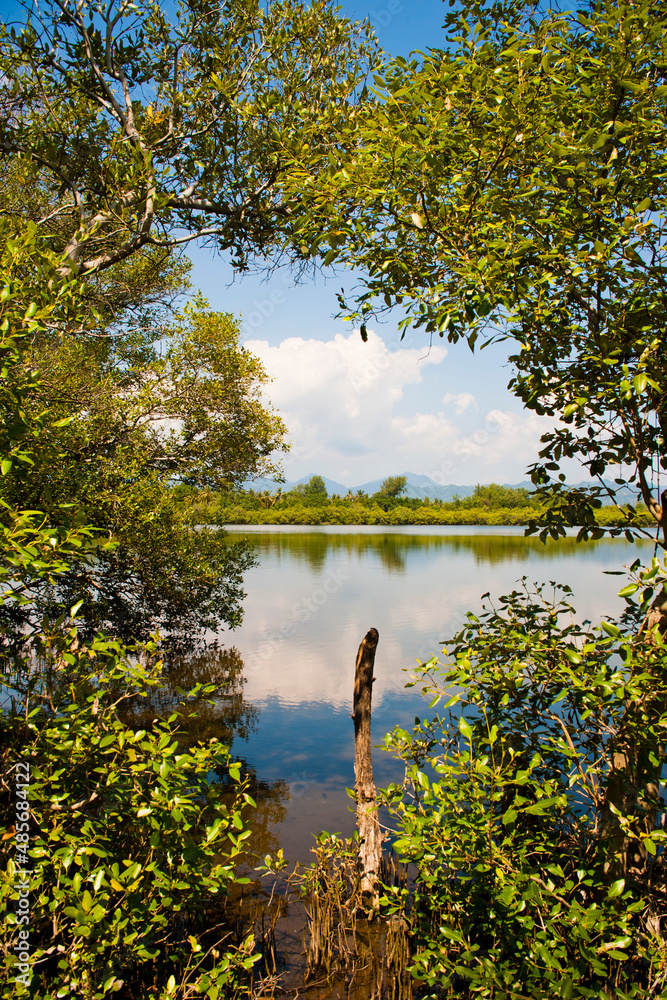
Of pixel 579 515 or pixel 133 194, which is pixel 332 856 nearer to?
pixel 579 515

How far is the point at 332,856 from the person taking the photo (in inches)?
202

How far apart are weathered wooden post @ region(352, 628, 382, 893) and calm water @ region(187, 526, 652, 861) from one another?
1298 mm

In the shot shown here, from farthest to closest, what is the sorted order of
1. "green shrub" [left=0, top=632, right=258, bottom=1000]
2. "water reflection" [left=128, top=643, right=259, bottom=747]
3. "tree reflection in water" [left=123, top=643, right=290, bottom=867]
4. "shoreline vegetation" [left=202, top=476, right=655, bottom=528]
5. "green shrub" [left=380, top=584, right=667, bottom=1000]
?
"shoreline vegetation" [left=202, top=476, right=655, bottom=528] < "water reflection" [left=128, top=643, right=259, bottom=747] < "tree reflection in water" [left=123, top=643, right=290, bottom=867] < "green shrub" [left=380, top=584, right=667, bottom=1000] < "green shrub" [left=0, top=632, right=258, bottom=1000]

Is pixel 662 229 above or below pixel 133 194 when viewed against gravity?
below

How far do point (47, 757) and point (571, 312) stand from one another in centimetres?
399

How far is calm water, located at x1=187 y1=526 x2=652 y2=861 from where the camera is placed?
7.89 m

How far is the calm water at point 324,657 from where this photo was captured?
311 inches

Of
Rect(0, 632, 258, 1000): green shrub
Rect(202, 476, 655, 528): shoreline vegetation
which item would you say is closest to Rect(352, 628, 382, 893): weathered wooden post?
Rect(0, 632, 258, 1000): green shrub

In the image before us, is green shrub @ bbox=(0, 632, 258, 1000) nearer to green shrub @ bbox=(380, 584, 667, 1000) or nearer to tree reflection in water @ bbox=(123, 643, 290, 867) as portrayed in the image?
green shrub @ bbox=(380, 584, 667, 1000)

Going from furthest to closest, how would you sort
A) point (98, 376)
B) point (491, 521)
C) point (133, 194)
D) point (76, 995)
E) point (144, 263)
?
1. point (491, 521)
2. point (144, 263)
3. point (98, 376)
4. point (133, 194)
5. point (76, 995)

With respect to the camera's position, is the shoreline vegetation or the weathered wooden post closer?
the weathered wooden post

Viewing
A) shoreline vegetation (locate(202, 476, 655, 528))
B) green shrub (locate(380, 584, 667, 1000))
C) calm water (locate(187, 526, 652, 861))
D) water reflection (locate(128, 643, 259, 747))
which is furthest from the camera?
shoreline vegetation (locate(202, 476, 655, 528))

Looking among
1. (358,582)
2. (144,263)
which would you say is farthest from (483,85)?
(358,582)

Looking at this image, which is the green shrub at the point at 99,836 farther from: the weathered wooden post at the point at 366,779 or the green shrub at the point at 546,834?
the weathered wooden post at the point at 366,779
